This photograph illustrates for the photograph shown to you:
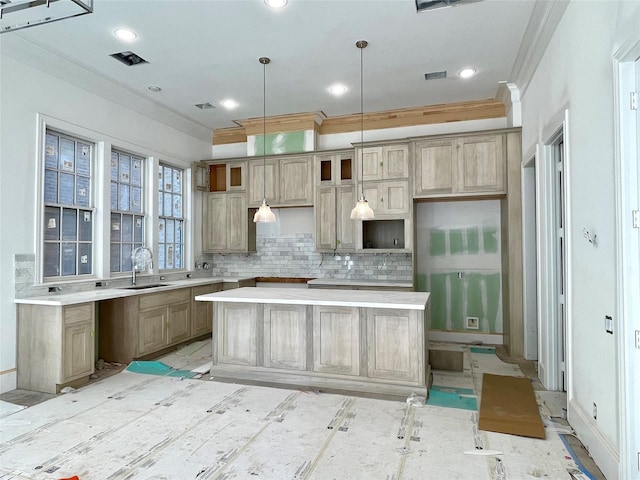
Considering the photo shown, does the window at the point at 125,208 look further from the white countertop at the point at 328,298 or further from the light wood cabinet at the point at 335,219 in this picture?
the light wood cabinet at the point at 335,219

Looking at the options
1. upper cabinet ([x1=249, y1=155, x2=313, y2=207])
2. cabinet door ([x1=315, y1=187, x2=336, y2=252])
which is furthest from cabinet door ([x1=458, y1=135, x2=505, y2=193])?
upper cabinet ([x1=249, y1=155, x2=313, y2=207])

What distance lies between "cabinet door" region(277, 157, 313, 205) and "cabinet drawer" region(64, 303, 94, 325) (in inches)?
119

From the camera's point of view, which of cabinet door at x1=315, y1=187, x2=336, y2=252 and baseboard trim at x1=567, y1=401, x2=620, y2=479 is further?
cabinet door at x1=315, y1=187, x2=336, y2=252

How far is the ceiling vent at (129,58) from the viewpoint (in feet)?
13.5

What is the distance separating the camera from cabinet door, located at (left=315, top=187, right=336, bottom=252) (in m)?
5.77

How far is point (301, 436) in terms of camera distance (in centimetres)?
275

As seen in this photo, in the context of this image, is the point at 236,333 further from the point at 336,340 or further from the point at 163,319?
the point at 163,319

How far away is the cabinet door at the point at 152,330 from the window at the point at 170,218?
1091mm

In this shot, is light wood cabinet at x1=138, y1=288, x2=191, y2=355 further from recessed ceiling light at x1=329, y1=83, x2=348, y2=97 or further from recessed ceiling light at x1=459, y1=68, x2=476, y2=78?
recessed ceiling light at x1=459, y1=68, x2=476, y2=78

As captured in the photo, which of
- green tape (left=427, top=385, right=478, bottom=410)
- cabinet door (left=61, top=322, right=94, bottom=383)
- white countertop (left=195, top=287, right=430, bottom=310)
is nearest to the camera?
green tape (left=427, top=385, right=478, bottom=410)

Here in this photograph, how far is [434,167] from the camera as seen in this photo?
515 centimetres

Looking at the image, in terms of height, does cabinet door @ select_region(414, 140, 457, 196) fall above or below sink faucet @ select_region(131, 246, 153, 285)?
above

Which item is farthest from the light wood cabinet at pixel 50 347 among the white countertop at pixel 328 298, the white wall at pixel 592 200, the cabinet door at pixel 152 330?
the white wall at pixel 592 200

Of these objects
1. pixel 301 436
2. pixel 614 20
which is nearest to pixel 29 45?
pixel 301 436
